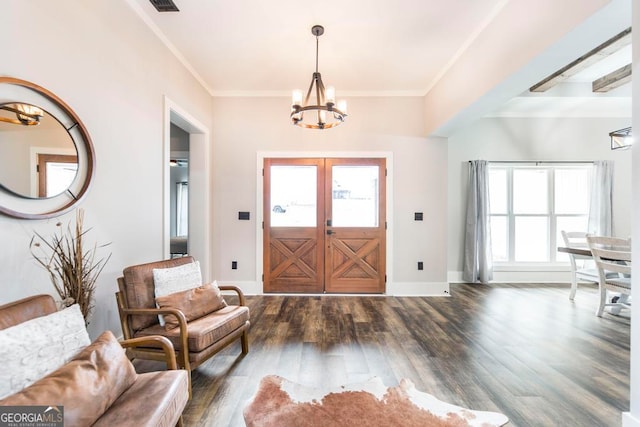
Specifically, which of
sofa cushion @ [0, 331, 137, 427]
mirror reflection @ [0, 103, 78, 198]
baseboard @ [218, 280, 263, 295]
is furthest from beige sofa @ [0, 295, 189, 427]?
baseboard @ [218, 280, 263, 295]

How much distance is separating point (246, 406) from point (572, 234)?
5.34m

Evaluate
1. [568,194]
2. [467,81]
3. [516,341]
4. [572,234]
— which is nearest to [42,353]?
[516,341]

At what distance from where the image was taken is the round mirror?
61.2 inches

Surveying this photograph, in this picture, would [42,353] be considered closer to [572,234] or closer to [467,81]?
[467,81]

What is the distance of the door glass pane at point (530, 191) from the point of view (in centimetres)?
528

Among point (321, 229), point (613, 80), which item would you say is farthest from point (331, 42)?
point (613, 80)

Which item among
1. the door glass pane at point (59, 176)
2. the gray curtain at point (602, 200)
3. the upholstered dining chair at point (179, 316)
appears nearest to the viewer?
the door glass pane at point (59, 176)

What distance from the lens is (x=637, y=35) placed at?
152 centimetres

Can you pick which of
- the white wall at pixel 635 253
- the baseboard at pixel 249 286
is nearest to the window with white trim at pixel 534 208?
the white wall at pixel 635 253

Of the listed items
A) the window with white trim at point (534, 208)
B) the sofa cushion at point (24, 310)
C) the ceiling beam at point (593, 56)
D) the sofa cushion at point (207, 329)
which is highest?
the ceiling beam at point (593, 56)

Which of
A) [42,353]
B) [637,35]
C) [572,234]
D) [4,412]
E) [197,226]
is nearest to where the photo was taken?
[4,412]

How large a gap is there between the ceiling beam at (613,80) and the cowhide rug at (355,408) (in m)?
4.58

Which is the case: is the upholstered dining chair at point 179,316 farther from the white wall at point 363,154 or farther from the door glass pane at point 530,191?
the door glass pane at point 530,191

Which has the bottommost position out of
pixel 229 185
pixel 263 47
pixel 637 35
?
pixel 229 185
